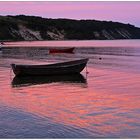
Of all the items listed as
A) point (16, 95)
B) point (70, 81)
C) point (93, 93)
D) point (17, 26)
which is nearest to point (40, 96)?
point (16, 95)

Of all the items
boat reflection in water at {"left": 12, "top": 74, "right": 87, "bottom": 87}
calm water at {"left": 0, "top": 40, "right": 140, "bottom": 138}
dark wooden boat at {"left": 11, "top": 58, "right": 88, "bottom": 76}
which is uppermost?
dark wooden boat at {"left": 11, "top": 58, "right": 88, "bottom": 76}

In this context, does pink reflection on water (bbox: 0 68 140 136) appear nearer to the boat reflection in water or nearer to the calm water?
the calm water

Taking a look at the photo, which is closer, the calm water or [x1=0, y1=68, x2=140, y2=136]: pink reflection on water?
the calm water

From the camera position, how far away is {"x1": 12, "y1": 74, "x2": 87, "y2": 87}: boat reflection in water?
31973 millimetres

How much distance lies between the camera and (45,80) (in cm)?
3366

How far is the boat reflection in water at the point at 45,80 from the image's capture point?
31973mm

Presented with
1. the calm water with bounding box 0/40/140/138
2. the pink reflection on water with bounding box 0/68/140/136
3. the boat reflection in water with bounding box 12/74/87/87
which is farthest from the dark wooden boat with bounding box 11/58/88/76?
the pink reflection on water with bounding box 0/68/140/136

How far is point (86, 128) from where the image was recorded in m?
16.2

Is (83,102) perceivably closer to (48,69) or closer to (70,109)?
(70,109)

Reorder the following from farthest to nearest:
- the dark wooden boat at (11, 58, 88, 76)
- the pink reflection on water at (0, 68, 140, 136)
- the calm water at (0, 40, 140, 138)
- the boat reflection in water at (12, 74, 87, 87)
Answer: the dark wooden boat at (11, 58, 88, 76), the boat reflection in water at (12, 74, 87, 87), the pink reflection on water at (0, 68, 140, 136), the calm water at (0, 40, 140, 138)

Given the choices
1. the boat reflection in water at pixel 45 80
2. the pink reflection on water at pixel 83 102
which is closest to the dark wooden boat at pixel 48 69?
the boat reflection in water at pixel 45 80

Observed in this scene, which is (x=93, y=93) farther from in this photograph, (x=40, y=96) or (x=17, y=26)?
(x=17, y=26)

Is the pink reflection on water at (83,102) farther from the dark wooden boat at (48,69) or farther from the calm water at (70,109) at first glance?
the dark wooden boat at (48,69)

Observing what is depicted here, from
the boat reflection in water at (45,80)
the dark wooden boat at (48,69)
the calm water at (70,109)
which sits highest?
the dark wooden boat at (48,69)
